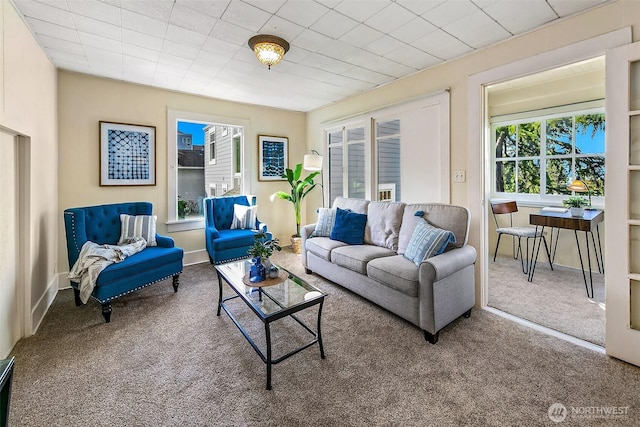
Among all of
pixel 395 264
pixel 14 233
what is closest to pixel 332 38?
pixel 395 264

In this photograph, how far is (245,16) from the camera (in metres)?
2.30

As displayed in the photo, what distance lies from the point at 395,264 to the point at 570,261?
3.18 m

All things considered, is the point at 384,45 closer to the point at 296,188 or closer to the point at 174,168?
the point at 296,188

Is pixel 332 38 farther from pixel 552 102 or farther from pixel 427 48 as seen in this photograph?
pixel 552 102

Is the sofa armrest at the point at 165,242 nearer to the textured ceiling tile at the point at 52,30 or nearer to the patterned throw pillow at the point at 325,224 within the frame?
the patterned throw pillow at the point at 325,224

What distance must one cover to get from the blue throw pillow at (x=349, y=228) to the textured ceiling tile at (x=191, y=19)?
7.83ft

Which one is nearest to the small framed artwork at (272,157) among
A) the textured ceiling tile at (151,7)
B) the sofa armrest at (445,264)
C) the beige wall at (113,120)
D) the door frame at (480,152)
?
the beige wall at (113,120)

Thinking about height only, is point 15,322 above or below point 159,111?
below

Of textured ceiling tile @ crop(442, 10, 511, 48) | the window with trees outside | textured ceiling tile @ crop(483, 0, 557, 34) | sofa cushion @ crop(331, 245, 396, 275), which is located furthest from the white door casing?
the window with trees outside

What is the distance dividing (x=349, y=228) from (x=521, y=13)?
2.49 metres

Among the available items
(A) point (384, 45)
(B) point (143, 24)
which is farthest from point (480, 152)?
(B) point (143, 24)

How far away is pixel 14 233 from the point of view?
7.72 feet

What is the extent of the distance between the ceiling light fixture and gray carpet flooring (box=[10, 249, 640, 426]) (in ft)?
7.96

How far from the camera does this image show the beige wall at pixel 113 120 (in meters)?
3.52
